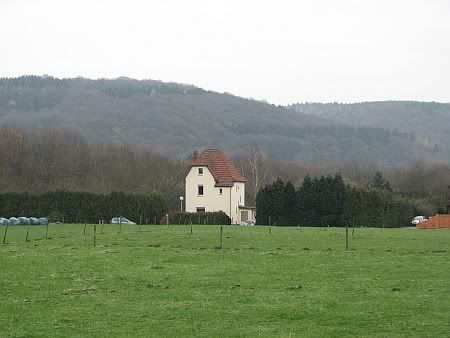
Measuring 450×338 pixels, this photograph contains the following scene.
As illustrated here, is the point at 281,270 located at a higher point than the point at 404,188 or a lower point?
lower

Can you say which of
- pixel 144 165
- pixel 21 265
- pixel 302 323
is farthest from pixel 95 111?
pixel 302 323

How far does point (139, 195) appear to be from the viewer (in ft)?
250

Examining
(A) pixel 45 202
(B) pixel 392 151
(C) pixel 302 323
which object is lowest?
(C) pixel 302 323

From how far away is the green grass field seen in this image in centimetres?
1588

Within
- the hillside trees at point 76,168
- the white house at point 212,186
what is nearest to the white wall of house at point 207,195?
the white house at point 212,186

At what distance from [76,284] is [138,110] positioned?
16878 cm

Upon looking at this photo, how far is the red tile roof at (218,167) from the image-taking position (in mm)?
80312

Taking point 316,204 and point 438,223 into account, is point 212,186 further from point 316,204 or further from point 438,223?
point 438,223

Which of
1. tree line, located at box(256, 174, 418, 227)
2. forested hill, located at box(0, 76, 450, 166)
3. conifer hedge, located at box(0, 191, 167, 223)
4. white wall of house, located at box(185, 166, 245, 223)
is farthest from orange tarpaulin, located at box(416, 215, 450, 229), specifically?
forested hill, located at box(0, 76, 450, 166)

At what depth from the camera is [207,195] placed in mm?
80812

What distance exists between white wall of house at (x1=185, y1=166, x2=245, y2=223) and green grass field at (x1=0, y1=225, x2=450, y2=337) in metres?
43.7

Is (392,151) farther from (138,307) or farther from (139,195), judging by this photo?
(138,307)

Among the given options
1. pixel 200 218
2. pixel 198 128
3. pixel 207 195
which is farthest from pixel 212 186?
pixel 198 128

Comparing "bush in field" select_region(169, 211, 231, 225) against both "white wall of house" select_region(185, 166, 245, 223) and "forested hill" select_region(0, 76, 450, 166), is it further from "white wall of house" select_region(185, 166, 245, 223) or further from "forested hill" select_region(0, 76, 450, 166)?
"forested hill" select_region(0, 76, 450, 166)
